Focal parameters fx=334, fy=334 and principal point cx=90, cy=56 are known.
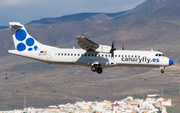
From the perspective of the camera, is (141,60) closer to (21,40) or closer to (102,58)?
(102,58)

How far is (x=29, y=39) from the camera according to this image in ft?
213

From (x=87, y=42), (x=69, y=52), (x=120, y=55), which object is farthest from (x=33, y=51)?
(x=120, y=55)

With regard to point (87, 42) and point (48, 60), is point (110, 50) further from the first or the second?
point (48, 60)

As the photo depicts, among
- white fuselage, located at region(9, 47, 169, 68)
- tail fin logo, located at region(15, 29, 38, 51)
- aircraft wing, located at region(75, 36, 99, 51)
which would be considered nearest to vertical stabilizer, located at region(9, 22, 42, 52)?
tail fin logo, located at region(15, 29, 38, 51)

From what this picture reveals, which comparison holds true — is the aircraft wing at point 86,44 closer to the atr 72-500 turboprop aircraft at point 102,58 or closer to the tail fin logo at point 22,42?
the atr 72-500 turboprop aircraft at point 102,58

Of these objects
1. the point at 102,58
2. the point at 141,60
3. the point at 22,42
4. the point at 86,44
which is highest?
the point at 22,42

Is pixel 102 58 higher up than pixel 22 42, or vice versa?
pixel 22 42

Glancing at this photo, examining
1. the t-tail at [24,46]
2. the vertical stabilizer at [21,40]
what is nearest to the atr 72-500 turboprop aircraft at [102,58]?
the t-tail at [24,46]

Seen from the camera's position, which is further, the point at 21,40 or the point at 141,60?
the point at 21,40

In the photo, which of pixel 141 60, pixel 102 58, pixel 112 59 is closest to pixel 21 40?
pixel 102 58

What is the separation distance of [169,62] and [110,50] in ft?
37.1

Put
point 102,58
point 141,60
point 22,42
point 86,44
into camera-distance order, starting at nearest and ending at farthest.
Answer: point 86,44 → point 102,58 → point 141,60 → point 22,42

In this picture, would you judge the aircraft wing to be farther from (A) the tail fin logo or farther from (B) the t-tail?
(A) the tail fin logo

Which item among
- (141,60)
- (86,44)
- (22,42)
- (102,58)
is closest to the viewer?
(86,44)
